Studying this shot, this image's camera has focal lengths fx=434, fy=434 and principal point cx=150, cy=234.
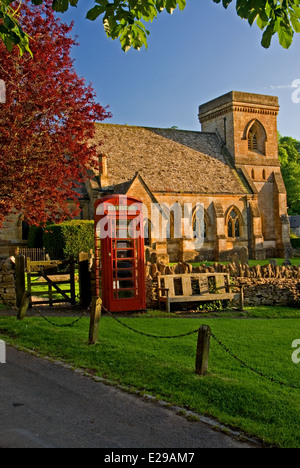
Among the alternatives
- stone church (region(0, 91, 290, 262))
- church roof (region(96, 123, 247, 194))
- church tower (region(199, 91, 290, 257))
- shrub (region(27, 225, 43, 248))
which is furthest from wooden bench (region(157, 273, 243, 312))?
church tower (region(199, 91, 290, 257))

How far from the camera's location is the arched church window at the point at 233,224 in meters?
38.1

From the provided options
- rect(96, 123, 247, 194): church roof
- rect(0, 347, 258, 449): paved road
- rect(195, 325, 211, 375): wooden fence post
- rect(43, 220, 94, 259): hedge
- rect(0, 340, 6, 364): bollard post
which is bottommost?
rect(0, 347, 258, 449): paved road

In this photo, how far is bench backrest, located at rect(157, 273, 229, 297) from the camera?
14.6 metres

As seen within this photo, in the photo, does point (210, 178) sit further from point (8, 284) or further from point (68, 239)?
point (8, 284)

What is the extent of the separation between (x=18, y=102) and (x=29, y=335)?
21.7ft

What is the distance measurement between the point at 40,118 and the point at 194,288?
24.8ft

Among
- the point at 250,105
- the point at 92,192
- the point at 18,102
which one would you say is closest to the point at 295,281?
the point at 18,102

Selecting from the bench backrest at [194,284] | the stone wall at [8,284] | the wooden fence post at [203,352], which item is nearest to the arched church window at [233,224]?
the bench backrest at [194,284]

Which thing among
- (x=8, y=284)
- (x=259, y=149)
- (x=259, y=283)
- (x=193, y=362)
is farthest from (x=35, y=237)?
(x=259, y=149)

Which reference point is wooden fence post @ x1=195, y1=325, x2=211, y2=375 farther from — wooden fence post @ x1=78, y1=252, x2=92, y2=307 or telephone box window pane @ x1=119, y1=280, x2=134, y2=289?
wooden fence post @ x1=78, y1=252, x2=92, y2=307

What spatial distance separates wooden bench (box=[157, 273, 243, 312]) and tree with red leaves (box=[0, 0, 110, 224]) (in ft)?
14.7

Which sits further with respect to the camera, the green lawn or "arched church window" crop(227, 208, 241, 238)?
"arched church window" crop(227, 208, 241, 238)

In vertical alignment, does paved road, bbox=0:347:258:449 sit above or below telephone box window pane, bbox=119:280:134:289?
below
